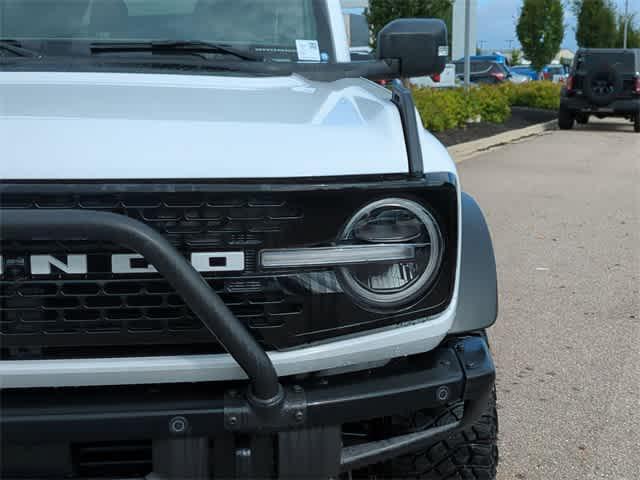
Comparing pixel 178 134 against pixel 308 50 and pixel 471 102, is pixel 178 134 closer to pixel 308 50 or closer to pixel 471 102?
pixel 308 50

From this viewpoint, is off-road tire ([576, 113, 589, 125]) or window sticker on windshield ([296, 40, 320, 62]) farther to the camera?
off-road tire ([576, 113, 589, 125])

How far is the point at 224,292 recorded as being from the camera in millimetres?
1875

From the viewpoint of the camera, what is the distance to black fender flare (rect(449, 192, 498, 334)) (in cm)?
214

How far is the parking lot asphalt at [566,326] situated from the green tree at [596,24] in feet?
112

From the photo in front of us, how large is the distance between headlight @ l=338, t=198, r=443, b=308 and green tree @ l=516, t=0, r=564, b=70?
118 ft

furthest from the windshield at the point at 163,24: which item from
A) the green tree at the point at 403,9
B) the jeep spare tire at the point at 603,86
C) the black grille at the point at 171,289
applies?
the green tree at the point at 403,9

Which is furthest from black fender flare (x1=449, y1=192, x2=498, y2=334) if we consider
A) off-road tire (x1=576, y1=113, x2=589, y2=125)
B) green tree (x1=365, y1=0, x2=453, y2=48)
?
green tree (x1=365, y1=0, x2=453, y2=48)

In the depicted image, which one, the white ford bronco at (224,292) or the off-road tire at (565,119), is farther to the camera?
the off-road tire at (565,119)

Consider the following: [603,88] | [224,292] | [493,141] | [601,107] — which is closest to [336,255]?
[224,292]

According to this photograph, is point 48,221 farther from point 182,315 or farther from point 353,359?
point 353,359

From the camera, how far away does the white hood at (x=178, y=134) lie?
181 cm

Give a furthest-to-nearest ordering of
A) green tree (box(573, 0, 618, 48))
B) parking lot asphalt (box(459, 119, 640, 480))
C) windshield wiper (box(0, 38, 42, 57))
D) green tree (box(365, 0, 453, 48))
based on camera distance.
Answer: green tree (box(573, 0, 618, 48)) < green tree (box(365, 0, 453, 48)) < parking lot asphalt (box(459, 119, 640, 480)) < windshield wiper (box(0, 38, 42, 57))

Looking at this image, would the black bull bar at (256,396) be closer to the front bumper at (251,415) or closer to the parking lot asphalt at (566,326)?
the front bumper at (251,415)

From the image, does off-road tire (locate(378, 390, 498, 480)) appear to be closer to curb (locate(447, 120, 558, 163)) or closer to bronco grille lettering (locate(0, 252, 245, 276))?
bronco grille lettering (locate(0, 252, 245, 276))
